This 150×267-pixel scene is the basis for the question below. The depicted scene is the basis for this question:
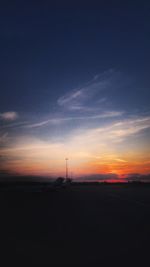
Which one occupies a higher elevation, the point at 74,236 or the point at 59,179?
the point at 59,179

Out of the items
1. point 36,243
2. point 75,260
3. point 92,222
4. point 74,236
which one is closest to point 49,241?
point 36,243

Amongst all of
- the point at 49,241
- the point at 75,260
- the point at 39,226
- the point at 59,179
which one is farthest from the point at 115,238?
the point at 59,179

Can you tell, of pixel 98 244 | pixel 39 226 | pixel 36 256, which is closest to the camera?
pixel 36 256

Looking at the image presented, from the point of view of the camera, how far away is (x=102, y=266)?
8.60 meters

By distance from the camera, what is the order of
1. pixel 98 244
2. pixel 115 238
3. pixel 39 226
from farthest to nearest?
pixel 39 226
pixel 115 238
pixel 98 244

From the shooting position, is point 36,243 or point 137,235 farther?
point 137,235

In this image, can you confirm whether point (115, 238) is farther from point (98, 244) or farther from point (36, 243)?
point (36, 243)

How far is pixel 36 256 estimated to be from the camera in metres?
9.96

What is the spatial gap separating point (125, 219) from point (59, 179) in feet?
253

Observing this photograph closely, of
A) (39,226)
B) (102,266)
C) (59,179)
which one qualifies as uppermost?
(59,179)

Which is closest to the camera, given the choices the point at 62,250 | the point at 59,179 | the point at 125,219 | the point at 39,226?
the point at 62,250

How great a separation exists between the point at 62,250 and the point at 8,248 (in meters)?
1.86

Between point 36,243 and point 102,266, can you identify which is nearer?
point 102,266

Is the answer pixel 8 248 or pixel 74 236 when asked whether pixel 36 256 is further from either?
pixel 74 236
